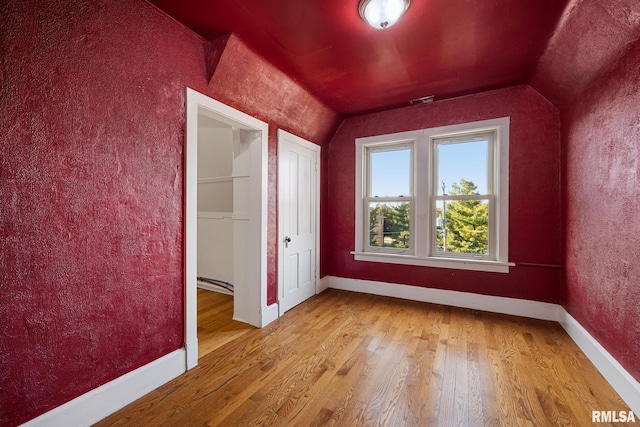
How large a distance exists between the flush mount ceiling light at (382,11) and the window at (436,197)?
183cm

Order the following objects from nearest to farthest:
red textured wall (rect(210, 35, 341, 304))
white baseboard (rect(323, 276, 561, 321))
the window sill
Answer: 1. red textured wall (rect(210, 35, 341, 304))
2. white baseboard (rect(323, 276, 561, 321))
3. the window sill

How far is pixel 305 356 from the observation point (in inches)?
86.6

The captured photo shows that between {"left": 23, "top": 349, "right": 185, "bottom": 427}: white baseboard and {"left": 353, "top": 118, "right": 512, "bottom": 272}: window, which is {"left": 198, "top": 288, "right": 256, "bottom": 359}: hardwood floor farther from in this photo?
{"left": 353, "top": 118, "right": 512, "bottom": 272}: window

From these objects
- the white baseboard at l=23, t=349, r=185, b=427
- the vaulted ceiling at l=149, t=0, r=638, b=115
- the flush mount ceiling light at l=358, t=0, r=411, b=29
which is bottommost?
the white baseboard at l=23, t=349, r=185, b=427

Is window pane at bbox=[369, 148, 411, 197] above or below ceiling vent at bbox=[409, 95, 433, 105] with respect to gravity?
below

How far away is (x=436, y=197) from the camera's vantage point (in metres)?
3.41

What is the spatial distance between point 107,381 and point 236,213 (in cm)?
172

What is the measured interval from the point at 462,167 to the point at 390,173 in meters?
0.89

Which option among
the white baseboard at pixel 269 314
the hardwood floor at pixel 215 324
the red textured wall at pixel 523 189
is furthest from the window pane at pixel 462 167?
the hardwood floor at pixel 215 324

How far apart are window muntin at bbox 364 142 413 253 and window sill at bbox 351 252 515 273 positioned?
0.12m

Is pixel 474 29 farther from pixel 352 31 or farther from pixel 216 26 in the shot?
pixel 216 26

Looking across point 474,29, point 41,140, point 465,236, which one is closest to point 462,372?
point 465,236

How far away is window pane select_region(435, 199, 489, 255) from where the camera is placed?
3229mm
